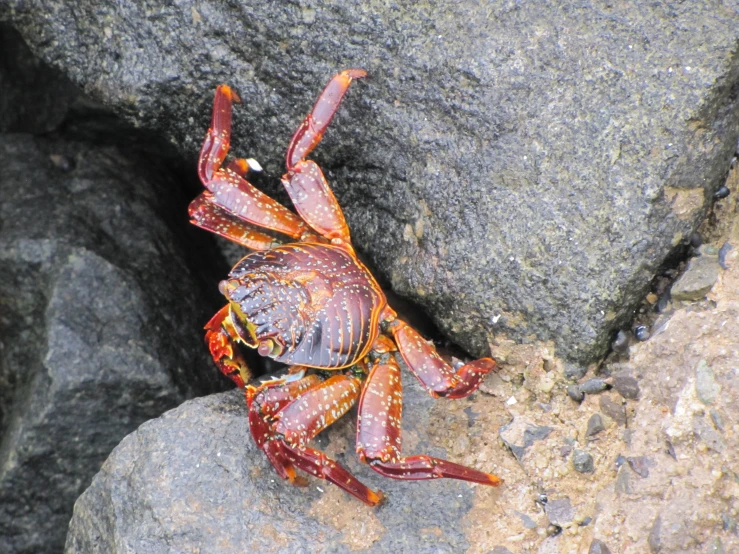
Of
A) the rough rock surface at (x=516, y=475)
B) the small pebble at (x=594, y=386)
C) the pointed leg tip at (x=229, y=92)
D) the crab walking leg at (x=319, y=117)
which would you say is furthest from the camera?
the pointed leg tip at (x=229, y=92)

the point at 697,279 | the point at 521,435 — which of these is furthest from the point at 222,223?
the point at 697,279

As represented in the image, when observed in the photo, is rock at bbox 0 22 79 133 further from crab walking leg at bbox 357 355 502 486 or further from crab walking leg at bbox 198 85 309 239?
crab walking leg at bbox 357 355 502 486

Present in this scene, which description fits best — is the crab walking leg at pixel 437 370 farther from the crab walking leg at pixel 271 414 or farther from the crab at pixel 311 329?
the crab walking leg at pixel 271 414

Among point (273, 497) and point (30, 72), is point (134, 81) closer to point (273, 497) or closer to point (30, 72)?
point (30, 72)

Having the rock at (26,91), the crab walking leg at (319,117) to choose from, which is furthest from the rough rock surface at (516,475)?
the rock at (26,91)

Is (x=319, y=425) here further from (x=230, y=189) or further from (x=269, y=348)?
(x=230, y=189)

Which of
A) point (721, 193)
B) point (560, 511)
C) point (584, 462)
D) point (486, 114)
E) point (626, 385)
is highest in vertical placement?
point (486, 114)

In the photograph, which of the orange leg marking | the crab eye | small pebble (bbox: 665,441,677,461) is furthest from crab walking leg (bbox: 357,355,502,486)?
small pebble (bbox: 665,441,677,461)

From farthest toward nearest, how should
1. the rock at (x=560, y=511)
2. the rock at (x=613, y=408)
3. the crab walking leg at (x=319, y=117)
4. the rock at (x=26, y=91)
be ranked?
the rock at (x=26, y=91) → the crab walking leg at (x=319, y=117) → the rock at (x=613, y=408) → the rock at (x=560, y=511)
